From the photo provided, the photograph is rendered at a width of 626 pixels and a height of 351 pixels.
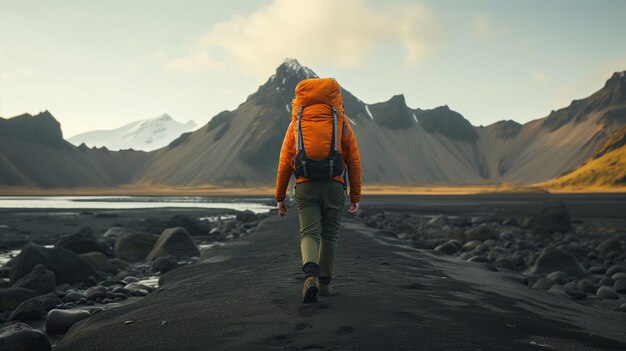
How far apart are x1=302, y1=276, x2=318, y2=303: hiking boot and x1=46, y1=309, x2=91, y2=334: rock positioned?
3252 millimetres

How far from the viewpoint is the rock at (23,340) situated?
5078 millimetres

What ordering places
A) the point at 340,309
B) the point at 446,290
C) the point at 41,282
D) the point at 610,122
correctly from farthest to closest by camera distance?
the point at 610,122
the point at 41,282
the point at 446,290
the point at 340,309

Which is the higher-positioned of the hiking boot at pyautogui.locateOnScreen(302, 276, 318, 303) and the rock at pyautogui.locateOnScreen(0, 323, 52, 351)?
the hiking boot at pyautogui.locateOnScreen(302, 276, 318, 303)

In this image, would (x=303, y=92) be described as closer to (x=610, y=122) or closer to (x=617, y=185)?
(x=617, y=185)

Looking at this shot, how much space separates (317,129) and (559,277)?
7.24 m

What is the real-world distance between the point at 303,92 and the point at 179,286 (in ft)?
13.8

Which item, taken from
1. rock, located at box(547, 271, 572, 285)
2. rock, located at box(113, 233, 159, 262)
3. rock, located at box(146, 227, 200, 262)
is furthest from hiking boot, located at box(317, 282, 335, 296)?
rock, located at box(113, 233, 159, 262)

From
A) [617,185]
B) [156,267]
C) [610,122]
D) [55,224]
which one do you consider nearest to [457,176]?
[610,122]

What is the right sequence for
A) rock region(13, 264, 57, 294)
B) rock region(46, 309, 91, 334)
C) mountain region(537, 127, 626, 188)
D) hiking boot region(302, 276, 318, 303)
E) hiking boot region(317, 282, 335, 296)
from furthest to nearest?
mountain region(537, 127, 626, 188)
rock region(13, 264, 57, 294)
rock region(46, 309, 91, 334)
hiking boot region(317, 282, 335, 296)
hiking boot region(302, 276, 318, 303)

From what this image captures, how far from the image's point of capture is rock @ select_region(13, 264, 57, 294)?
9891mm

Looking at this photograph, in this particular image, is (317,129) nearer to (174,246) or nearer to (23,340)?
(23,340)

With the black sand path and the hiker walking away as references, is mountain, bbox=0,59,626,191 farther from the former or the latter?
the hiker walking away

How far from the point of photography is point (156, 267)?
13234 millimetres

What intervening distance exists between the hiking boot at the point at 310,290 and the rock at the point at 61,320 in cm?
325
